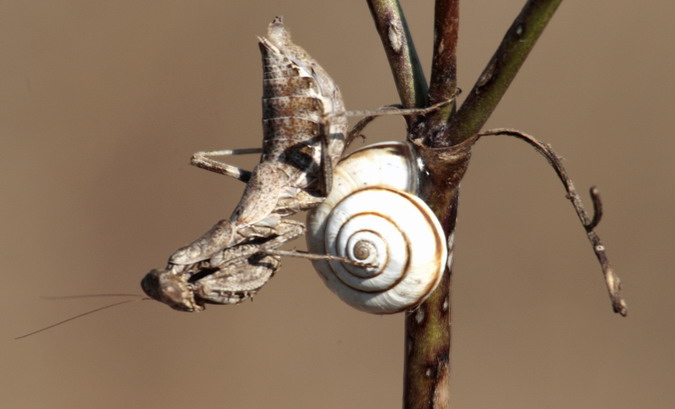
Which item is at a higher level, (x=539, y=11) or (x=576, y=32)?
(x=576, y=32)

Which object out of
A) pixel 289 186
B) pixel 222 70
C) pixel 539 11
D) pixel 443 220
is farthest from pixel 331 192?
pixel 222 70

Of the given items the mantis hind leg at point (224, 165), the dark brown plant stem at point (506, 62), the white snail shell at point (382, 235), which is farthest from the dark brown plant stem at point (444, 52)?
the mantis hind leg at point (224, 165)

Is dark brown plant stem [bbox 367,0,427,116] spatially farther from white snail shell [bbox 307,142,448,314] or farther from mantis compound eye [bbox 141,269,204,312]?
mantis compound eye [bbox 141,269,204,312]

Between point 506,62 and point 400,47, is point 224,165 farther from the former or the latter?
point 506,62

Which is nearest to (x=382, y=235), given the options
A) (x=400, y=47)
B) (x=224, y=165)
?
(x=400, y=47)

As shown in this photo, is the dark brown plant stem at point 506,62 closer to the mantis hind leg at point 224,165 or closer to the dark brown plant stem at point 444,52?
the dark brown plant stem at point 444,52

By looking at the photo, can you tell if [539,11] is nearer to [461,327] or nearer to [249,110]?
[461,327]
